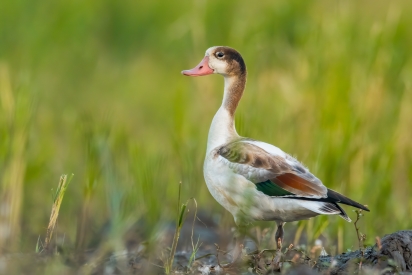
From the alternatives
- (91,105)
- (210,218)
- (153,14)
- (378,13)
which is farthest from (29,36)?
(378,13)

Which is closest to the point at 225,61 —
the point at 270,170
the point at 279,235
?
Answer: the point at 270,170

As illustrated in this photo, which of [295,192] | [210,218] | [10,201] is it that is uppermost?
[295,192]

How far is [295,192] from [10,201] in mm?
2140

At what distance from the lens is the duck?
13.1 feet

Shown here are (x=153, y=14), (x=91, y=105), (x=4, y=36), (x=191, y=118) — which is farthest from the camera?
(x=153, y=14)

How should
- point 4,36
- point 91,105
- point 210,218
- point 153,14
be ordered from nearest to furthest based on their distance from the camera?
1. point 210,218
2. point 4,36
3. point 91,105
4. point 153,14

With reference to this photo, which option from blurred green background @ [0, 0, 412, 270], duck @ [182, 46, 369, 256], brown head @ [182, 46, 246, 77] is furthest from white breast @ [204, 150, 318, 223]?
brown head @ [182, 46, 246, 77]

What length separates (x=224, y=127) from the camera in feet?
15.5

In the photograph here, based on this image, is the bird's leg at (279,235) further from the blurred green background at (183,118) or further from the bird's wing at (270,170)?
the blurred green background at (183,118)

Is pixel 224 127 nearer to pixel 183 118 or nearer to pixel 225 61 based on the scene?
pixel 225 61

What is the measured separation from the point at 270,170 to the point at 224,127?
64 centimetres

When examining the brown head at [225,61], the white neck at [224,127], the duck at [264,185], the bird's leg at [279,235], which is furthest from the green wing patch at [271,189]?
the brown head at [225,61]

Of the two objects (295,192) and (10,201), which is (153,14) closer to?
(10,201)

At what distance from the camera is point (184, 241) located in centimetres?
571
